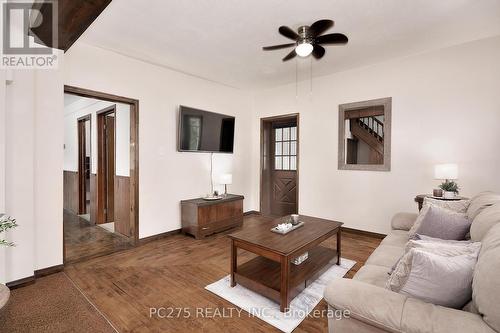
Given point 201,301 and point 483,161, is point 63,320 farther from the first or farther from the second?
point 483,161

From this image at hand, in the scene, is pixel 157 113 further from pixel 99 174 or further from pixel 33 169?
pixel 99 174

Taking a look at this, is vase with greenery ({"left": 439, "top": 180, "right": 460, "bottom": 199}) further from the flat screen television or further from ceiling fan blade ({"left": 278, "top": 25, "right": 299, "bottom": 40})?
the flat screen television

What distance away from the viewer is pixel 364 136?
14.2 feet

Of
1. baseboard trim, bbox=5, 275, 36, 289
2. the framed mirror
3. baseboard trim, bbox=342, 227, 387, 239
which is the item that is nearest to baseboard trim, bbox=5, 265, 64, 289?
baseboard trim, bbox=5, 275, 36, 289

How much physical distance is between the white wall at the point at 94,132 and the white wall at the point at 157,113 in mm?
457

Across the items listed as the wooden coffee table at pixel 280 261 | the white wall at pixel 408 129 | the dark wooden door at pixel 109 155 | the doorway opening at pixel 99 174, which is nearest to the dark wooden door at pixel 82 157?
the doorway opening at pixel 99 174

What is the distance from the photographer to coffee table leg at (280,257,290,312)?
1.98 m

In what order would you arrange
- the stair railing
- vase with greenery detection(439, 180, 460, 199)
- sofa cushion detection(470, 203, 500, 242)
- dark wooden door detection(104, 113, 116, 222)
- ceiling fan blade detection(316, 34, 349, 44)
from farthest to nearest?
dark wooden door detection(104, 113, 116, 222) < the stair railing < vase with greenery detection(439, 180, 460, 199) < ceiling fan blade detection(316, 34, 349, 44) < sofa cushion detection(470, 203, 500, 242)

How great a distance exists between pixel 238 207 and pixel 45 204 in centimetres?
279

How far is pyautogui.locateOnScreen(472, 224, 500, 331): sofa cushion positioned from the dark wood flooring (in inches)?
146

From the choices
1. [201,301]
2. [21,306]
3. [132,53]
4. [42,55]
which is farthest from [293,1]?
[21,306]

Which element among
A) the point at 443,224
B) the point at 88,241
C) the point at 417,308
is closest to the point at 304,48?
the point at 443,224

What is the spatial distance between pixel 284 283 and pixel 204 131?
10.1ft

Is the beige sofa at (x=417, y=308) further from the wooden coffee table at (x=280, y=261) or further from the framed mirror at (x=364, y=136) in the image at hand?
the framed mirror at (x=364, y=136)
